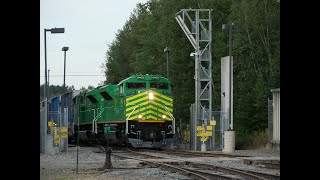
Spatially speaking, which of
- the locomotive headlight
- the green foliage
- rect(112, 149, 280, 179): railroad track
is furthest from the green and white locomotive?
rect(112, 149, 280, 179): railroad track

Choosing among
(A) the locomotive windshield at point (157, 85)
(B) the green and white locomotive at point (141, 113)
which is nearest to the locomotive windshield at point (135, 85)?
(B) the green and white locomotive at point (141, 113)

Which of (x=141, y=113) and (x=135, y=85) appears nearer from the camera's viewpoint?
(x=141, y=113)

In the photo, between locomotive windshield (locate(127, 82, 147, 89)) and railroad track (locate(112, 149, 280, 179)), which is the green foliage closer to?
locomotive windshield (locate(127, 82, 147, 89))

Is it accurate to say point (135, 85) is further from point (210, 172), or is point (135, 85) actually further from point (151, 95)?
point (210, 172)

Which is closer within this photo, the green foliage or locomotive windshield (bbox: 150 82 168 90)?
locomotive windshield (bbox: 150 82 168 90)

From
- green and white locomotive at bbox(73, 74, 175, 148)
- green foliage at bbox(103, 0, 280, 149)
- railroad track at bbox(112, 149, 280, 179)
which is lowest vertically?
railroad track at bbox(112, 149, 280, 179)

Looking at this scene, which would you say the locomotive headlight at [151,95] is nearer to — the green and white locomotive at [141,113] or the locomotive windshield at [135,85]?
the green and white locomotive at [141,113]

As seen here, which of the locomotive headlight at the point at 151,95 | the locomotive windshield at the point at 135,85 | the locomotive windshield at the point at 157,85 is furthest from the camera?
the locomotive windshield at the point at 157,85

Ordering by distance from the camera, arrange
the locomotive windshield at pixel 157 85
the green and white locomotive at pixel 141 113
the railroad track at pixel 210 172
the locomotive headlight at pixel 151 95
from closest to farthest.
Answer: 1. the railroad track at pixel 210 172
2. the green and white locomotive at pixel 141 113
3. the locomotive headlight at pixel 151 95
4. the locomotive windshield at pixel 157 85

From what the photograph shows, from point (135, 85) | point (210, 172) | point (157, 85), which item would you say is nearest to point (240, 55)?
point (157, 85)
